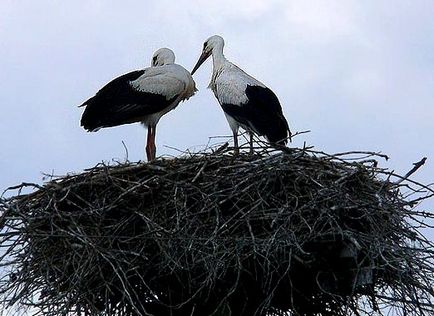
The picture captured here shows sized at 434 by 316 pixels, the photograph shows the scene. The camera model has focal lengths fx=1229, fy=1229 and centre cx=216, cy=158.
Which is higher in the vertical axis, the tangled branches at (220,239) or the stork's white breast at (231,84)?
the stork's white breast at (231,84)

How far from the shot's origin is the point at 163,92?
8984mm

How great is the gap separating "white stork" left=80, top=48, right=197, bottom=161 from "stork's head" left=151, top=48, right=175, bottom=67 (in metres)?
0.11

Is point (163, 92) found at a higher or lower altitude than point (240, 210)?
higher

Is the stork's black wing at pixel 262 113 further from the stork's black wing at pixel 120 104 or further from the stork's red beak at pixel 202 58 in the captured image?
the stork's red beak at pixel 202 58

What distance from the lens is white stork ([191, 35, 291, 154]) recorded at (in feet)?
27.8

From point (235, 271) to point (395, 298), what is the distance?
0.86m

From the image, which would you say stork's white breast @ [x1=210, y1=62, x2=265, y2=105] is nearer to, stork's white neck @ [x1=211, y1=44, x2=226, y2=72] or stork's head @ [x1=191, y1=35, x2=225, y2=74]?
stork's white neck @ [x1=211, y1=44, x2=226, y2=72]

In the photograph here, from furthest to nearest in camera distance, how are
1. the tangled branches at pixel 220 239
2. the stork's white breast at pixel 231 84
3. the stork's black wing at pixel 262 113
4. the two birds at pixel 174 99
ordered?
the stork's white breast at pixel 231 84 < the two birds at pixel 174 99 < the stork's black wing at pixel 262 113 < the tangled branches at pixel 220 239

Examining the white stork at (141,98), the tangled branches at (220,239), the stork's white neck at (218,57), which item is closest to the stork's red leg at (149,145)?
the white stork at (141,98)

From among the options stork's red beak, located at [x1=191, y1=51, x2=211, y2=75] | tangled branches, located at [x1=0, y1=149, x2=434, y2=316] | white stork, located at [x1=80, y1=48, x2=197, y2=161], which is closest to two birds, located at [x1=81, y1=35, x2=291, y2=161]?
white stork, located at [x1=80, y1=48, x2=197, y2=161]

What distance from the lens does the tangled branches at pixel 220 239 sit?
6410mm

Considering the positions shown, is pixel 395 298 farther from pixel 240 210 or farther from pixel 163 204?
pixel 163 204

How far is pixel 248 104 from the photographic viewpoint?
8.62m

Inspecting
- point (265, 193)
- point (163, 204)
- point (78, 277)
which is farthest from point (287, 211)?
point (78, 277)
